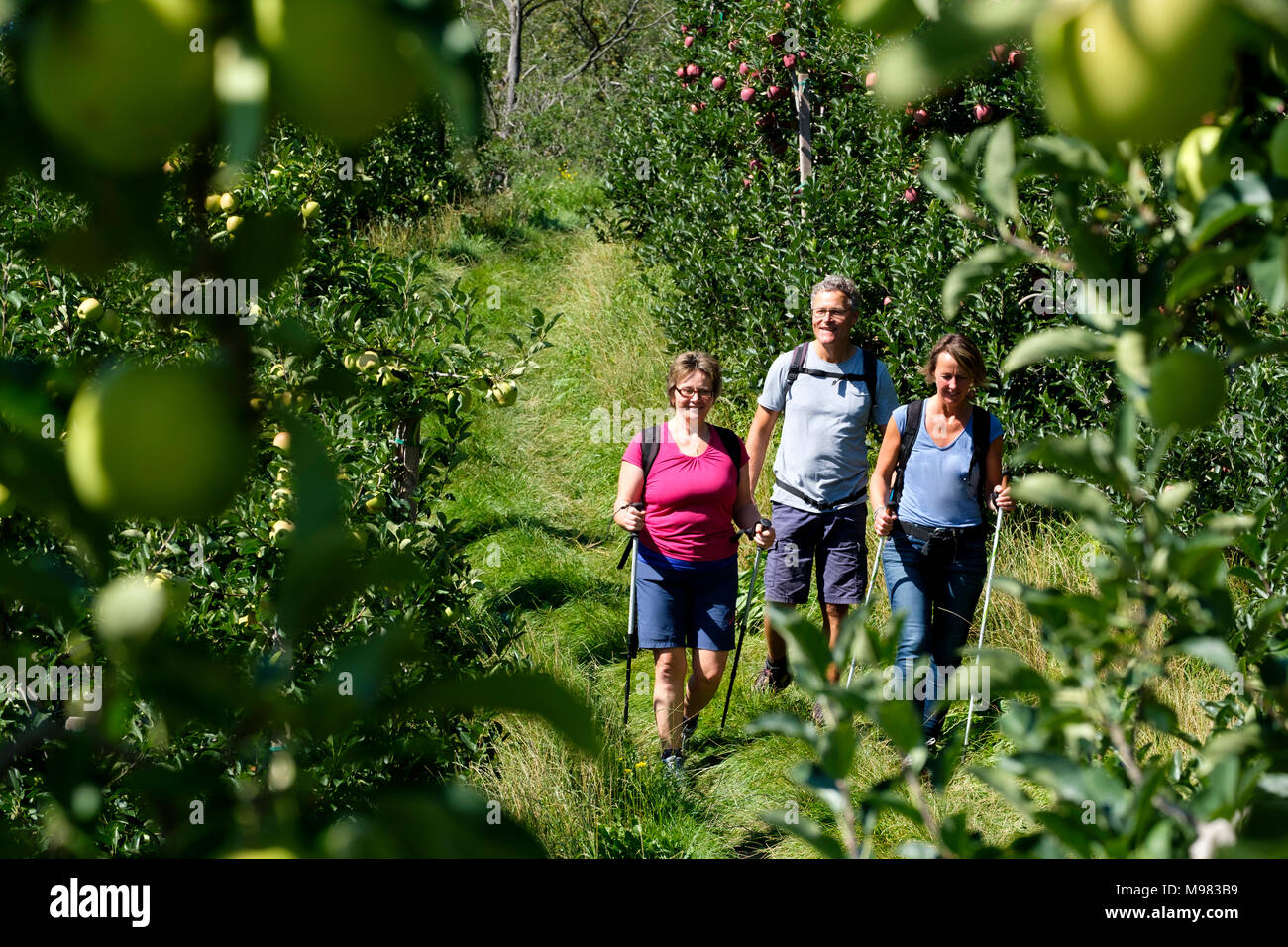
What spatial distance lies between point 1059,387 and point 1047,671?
1562 mm

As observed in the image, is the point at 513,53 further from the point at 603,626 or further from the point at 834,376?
the point at 834,376

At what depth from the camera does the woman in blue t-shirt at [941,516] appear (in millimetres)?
3814

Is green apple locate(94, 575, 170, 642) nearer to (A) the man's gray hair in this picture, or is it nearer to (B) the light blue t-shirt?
(B) the light blue t-shirt

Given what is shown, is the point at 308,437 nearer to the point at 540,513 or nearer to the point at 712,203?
the point at 540,513

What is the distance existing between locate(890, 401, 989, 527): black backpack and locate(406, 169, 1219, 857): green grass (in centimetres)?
79

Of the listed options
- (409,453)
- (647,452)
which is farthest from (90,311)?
(647,452)

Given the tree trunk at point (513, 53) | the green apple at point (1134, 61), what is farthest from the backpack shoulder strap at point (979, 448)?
the tree trunk at point (513, 53)

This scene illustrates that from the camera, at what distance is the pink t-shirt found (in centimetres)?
388

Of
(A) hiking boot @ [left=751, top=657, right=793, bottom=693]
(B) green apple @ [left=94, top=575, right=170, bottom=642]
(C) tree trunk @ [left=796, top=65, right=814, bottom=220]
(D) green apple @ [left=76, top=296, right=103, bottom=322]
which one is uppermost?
(C) tree trunk @ [left=796, top=65, right=814, bottom=220]

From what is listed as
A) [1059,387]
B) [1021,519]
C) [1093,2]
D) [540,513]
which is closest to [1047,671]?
[1021,519]

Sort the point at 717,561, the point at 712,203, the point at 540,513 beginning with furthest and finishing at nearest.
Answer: the point at 712,203 → the point at 540,513 → the point at 717,561

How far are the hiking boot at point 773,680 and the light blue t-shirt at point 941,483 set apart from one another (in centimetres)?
95

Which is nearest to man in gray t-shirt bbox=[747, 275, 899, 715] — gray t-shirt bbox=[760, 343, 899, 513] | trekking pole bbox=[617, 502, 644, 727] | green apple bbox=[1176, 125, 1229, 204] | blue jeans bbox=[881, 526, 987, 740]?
gray t-shirt bbox=[760, 343, 899, 513]
